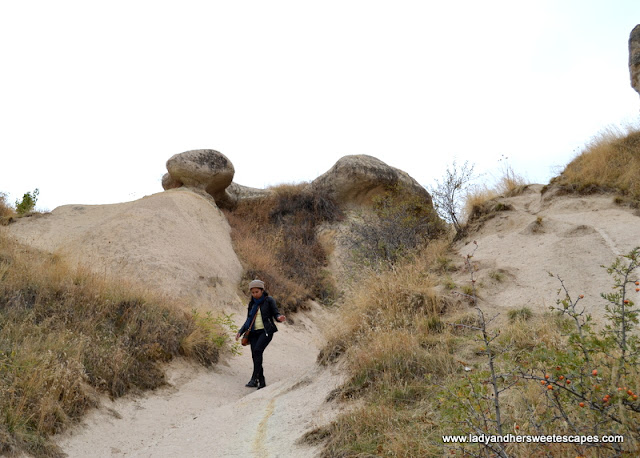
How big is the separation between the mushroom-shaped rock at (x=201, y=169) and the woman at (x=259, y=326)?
929 cm

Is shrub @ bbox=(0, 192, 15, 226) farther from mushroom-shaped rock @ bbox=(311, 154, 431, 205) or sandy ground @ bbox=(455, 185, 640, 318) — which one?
sandy ground @ bbox=(455, 185, 640, 318)

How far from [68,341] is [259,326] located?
270 cm

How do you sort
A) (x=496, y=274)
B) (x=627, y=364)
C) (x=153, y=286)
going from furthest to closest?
(x=153, y=286) → (x=496, y=274) → (x=627, y=364)

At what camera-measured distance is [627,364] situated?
2.71 metres

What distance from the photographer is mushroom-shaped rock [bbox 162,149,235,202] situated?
1594 centimetres

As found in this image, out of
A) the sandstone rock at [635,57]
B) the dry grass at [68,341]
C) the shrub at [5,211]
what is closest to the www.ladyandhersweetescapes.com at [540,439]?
the dry grass at [68,341]

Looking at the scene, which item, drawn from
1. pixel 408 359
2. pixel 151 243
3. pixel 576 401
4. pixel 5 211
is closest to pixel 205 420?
pixel 408 359

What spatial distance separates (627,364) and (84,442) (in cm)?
503

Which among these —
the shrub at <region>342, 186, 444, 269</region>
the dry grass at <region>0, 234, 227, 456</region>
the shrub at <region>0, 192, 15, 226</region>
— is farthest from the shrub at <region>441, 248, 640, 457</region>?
the shrub at <region>0, 192, 15, 226</region>

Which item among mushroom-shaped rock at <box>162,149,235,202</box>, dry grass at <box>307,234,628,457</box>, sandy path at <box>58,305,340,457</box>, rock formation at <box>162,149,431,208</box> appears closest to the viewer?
dry grass at <box>307,234,628,457</box>

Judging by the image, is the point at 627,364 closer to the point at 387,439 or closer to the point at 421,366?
the point at 387,439

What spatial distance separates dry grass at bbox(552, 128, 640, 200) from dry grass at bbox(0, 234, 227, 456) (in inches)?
287

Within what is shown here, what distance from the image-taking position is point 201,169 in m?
16.0

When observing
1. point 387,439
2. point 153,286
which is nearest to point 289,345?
point 153,286
